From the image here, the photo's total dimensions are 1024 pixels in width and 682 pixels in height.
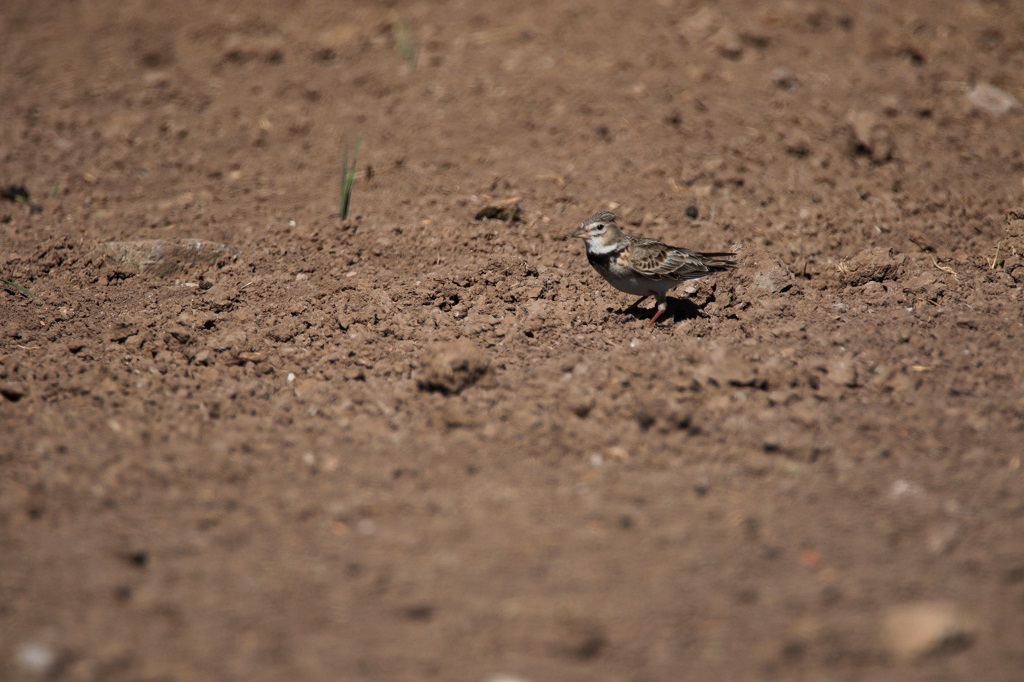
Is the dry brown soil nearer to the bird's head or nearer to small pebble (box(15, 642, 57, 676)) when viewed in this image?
small pebble (box(15, 642, 57, 676))

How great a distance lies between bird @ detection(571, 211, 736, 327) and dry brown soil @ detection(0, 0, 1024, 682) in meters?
0.26

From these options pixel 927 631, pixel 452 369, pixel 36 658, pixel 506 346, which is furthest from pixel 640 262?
pixel 36 658

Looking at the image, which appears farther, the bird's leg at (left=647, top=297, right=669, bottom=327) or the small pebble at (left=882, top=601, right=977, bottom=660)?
the bird's leg at (left=647, top=297, right=669, bottom=327)

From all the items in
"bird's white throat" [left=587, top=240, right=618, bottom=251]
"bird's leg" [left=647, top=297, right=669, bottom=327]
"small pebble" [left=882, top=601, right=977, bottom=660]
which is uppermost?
"bird's white throat" [left=587, top=240, right=618, bottom=251]

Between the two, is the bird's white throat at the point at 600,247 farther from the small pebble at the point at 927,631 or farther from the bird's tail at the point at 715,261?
the small pebble at the point at 927,631

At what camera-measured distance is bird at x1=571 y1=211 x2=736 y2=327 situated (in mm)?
5918

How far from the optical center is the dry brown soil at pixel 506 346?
3.62 meters

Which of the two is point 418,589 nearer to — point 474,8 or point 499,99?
point 499,99

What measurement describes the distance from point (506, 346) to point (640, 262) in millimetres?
1093

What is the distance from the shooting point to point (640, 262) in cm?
591

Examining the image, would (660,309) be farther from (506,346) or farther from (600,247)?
(506,346)

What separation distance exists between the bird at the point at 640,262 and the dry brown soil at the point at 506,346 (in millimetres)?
261

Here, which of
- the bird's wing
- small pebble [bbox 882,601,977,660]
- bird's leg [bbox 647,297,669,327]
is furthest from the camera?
bird's leg [bbox 647,297,669,327]

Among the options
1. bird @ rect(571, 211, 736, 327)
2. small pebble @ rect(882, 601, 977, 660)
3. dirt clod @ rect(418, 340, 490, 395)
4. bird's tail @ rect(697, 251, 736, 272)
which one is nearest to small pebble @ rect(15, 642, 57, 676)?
dirt clod @ rect(418, 340, 490, 395)
